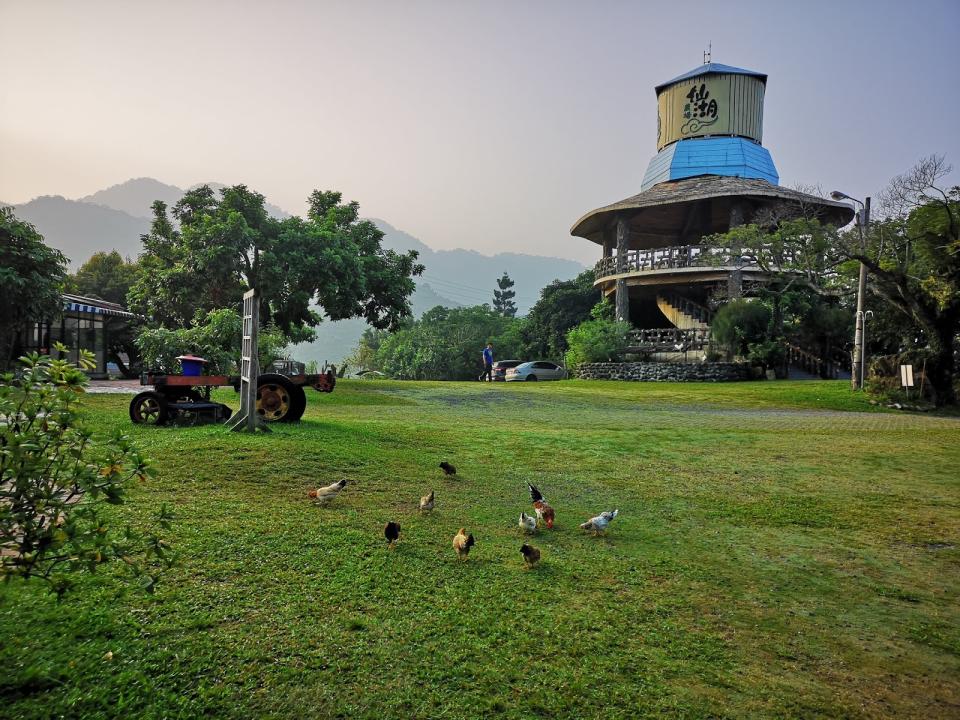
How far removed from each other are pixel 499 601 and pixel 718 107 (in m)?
38.9

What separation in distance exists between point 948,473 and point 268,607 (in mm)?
8997

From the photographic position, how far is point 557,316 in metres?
43.7

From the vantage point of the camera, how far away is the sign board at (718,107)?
36.3 metres

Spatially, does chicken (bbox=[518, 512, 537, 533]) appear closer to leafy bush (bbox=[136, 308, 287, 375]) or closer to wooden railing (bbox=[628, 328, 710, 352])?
leafy bush (bbox=[136, 308, 287, 375])

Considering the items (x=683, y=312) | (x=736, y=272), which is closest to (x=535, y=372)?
(x=683, y=312)

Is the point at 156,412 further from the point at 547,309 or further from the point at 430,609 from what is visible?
the point at 547,309

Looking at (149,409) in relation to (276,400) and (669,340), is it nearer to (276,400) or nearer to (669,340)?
(276,400)

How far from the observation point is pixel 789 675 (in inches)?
127

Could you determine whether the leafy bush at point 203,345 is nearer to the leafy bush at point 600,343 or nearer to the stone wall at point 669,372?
the stone wall at point 669,372

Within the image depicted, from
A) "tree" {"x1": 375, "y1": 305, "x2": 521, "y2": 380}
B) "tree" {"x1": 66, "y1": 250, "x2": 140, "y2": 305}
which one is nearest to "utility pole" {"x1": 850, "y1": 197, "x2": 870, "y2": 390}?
"tree" {"x1": 375, "y1": 305, "x2": 521, "y2": 380}

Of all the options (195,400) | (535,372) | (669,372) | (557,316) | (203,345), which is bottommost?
(195,400)

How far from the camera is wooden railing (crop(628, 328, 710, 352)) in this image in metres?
29.5

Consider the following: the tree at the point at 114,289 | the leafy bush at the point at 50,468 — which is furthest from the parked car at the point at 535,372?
the leafy bush at the point at 50,468

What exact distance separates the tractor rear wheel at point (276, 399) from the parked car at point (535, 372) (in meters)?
22.0
